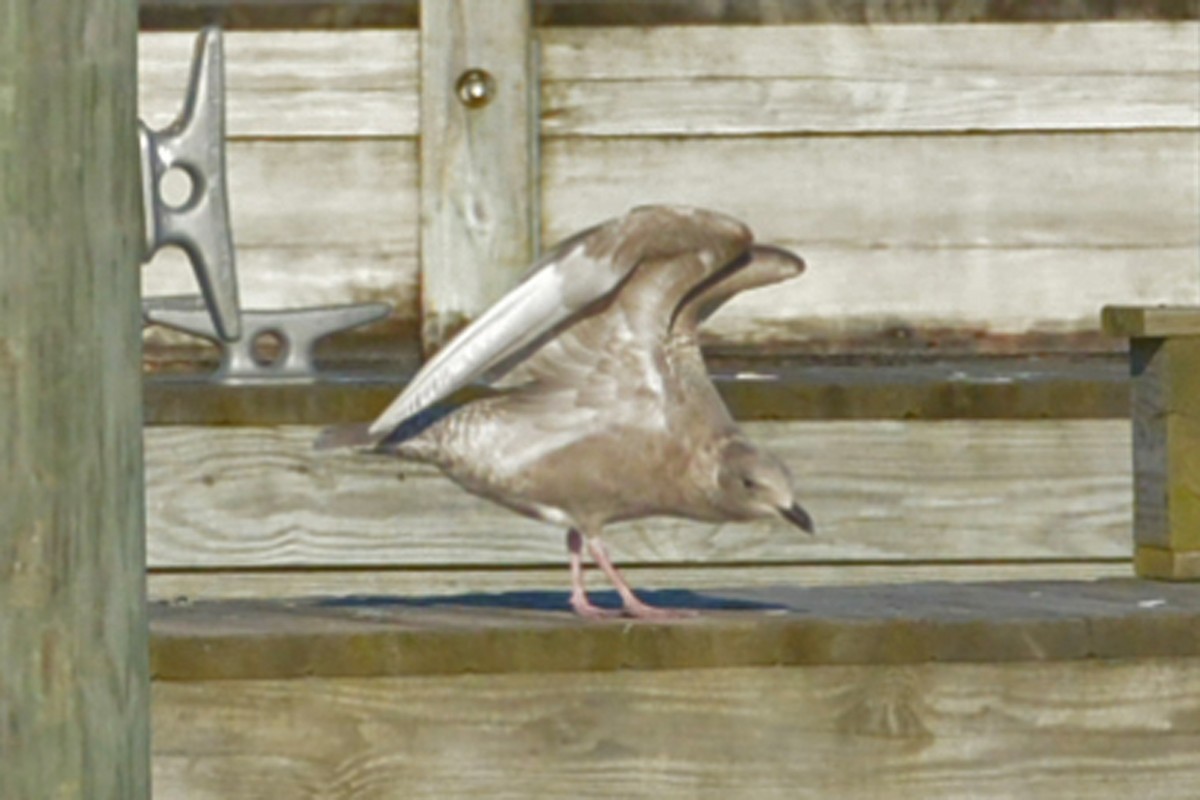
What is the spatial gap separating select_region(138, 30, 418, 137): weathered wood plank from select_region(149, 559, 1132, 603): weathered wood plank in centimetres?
162

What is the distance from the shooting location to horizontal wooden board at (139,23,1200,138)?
7.24 m

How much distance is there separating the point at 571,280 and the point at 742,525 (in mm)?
1216

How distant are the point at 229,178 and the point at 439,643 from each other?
2.83 meters

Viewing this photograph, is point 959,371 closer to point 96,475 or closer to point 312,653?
point 312,653

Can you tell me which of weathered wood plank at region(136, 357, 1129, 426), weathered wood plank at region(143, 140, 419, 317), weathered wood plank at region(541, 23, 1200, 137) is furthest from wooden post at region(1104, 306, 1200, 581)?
weathered wood plank at region(143, 140, 419, 317)

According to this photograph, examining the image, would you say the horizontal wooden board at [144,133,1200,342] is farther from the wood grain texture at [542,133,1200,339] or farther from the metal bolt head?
the metal bolt head

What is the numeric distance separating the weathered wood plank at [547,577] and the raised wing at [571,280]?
1051mm

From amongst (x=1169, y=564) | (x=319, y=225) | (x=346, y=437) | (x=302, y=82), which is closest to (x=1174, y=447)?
(x=1169, y=564)

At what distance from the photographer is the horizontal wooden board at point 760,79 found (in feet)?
23.8

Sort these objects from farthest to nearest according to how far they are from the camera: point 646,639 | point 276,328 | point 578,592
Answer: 1. point 276,328
2. point 578,592
3. point 646,639

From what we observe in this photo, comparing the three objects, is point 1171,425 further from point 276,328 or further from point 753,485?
point 276,328

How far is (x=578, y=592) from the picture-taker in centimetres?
488

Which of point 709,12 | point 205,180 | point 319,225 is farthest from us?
point 709,12

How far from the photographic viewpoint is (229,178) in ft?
23.6
